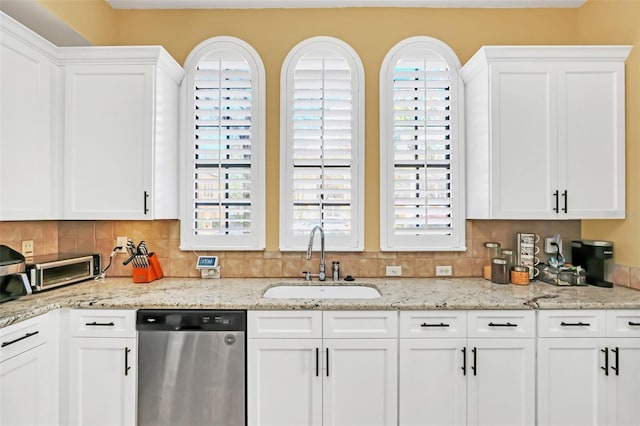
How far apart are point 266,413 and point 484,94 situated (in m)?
2.41

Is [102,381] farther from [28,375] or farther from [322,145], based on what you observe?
[322,145]

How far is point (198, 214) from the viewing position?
2719 millimetres

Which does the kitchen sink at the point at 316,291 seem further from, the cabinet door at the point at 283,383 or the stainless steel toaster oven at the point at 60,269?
the stainless steel toaster oven at the point at 60,269

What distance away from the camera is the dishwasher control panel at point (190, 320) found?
2043 millimetres

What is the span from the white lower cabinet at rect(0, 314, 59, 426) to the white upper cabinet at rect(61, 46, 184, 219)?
0.77 meters

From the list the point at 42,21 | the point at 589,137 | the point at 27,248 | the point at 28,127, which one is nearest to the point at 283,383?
the point at 27,248

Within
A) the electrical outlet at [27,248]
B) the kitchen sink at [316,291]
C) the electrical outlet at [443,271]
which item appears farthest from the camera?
the electrical outlet at [443,271]

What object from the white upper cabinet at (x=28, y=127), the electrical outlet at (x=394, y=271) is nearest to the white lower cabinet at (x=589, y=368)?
the electrical outlet at (x=394, y=271)

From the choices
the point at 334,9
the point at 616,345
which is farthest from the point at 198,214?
the point at 616,345

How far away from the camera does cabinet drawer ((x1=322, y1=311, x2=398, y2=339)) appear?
80.8 inches

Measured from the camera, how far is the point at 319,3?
8.97ft

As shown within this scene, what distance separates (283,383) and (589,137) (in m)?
2.46

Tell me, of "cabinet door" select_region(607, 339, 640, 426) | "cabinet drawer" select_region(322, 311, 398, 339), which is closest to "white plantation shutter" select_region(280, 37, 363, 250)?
"cabinet drawer" select_region(322, 311, 398, 339)

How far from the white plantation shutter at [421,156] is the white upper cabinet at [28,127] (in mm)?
2225
